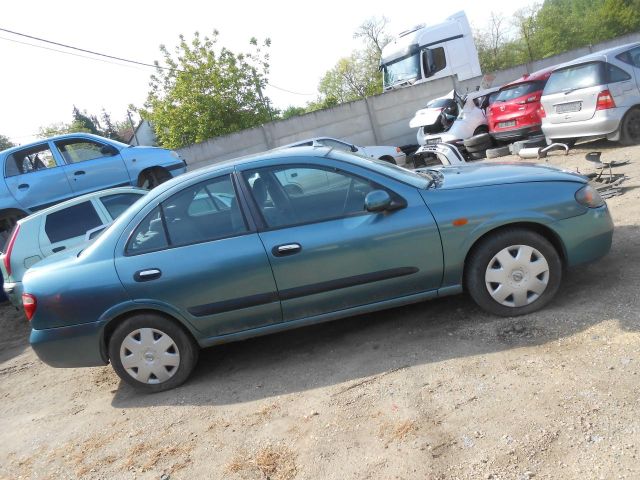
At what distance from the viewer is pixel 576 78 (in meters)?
9.05

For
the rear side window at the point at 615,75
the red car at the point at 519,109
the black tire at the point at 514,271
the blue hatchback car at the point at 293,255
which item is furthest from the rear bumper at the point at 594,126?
the black tire at the point at 514,271

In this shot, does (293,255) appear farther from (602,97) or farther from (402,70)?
(402,70)

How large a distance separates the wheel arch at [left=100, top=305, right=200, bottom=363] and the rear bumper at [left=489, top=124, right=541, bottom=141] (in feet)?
30.5

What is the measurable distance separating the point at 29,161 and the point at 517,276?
8.57m

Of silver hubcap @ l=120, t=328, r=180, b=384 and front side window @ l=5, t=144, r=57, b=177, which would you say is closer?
silver hubcap @ l=120, t=328, r=180, b=384

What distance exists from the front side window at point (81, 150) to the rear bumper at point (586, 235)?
8.17 m

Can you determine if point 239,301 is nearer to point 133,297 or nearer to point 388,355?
point 133,297

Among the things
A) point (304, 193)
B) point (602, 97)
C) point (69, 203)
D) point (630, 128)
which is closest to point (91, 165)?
point (69, 203)

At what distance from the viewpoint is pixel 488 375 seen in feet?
10.4

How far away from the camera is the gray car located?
8.56 m

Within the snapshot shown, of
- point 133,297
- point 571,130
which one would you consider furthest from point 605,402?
point 571,130

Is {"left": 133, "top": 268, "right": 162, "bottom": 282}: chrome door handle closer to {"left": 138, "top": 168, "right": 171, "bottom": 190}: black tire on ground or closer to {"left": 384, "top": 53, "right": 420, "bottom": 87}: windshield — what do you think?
{"left": 138, "top": 168, "right": 171, "bottom": 190}: black tire on ground

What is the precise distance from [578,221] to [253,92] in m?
19.6

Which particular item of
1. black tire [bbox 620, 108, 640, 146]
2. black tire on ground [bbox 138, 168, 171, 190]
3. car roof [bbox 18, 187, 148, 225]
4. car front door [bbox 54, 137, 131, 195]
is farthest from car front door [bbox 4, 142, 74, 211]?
black tire [bbox 620, 108, 640, 146]
